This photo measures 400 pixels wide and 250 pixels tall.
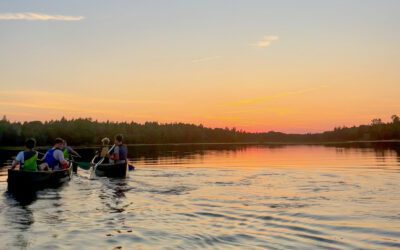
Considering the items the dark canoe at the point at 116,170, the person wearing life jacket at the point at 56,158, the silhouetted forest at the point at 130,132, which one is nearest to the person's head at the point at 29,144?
the person wearing life jacket at the point at 56,158

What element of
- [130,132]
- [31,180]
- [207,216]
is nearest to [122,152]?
[31,180]

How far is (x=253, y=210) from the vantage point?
46.7 ft

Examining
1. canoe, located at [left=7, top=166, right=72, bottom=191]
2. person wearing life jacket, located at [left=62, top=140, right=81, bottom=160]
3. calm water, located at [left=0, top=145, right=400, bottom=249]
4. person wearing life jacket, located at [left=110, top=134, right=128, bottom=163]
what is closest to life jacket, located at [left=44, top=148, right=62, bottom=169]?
canoe, located at [left=7, top=166, right=72, bottom=191]

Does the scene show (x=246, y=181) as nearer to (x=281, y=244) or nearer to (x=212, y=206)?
(x=212, y=206)

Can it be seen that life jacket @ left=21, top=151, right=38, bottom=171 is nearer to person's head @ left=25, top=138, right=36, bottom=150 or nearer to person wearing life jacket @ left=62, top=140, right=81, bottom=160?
person's head @ left=25, top=138, right=36, bottom=150

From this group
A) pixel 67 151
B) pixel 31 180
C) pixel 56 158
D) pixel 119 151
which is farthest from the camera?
pixel 67 151

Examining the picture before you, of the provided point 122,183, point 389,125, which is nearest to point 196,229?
point 122,183

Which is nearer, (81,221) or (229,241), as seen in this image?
(229,241)

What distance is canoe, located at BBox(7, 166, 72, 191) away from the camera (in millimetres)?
20016

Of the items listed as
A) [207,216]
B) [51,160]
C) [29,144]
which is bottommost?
[207,216]

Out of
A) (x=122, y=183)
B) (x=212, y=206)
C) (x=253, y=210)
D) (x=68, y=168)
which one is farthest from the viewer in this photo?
(x=68, y=168)

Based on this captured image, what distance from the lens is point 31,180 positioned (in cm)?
2052

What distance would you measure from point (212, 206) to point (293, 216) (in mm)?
3179

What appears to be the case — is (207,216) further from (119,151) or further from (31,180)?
(119,151)
